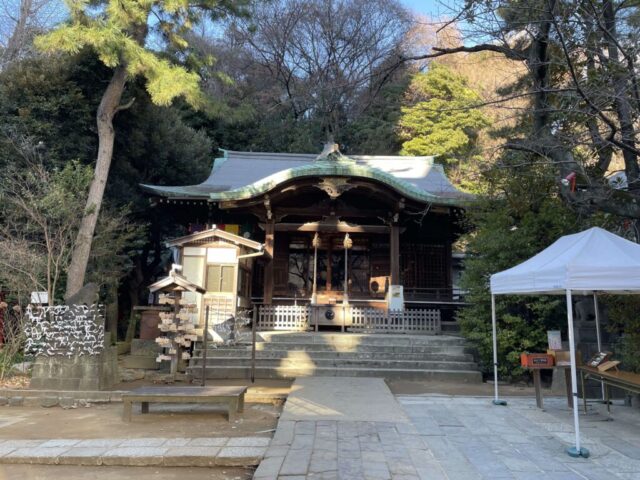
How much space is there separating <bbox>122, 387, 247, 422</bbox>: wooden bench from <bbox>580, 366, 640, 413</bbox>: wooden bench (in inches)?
175

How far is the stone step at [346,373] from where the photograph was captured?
363 inches

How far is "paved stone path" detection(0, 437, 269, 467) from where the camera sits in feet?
14.1

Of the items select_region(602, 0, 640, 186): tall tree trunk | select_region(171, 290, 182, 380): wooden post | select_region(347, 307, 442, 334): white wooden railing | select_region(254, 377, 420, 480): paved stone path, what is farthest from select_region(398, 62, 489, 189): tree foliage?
select_region(254, 377, 420, 480): paved stone path

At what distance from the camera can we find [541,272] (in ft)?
16.8

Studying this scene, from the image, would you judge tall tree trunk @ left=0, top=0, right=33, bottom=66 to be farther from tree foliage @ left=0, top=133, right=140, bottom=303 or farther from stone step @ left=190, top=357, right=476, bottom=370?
stone step @ left=190, top=357, right=476, bottom=370

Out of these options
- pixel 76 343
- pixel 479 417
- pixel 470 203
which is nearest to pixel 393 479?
pixel 479 417

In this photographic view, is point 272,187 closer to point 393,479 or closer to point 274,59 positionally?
point 393,479

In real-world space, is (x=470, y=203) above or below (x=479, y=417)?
above

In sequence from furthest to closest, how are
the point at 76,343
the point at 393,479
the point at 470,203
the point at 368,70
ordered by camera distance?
the point at 368,70 < the point at 470,203 < the point at 76,343 < the point at 393,479

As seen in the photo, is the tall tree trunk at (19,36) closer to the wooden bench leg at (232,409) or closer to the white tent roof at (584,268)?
the wooden bench leg at (232,409)

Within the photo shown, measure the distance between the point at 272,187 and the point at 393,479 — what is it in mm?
10210

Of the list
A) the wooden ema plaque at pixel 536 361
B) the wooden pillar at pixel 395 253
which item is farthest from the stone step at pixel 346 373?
the wooden pillar at pixel 395 253

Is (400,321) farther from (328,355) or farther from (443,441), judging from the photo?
(443,441)

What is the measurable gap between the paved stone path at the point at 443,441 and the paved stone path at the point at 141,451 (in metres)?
0.31
